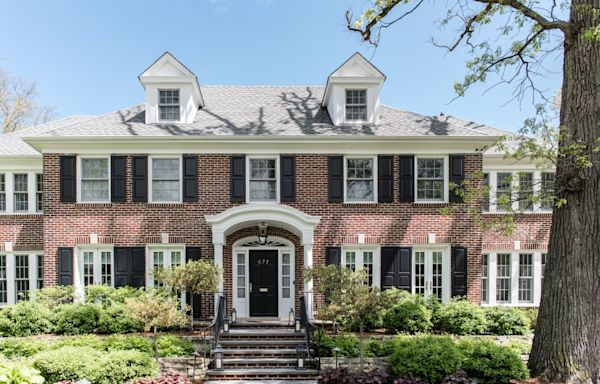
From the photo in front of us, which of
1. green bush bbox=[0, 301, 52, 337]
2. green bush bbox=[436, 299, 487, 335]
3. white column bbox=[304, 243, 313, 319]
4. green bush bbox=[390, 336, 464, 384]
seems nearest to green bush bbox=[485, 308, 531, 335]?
green bush bbox=[436, 299, 487, 335]

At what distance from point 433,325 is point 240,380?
5832mm

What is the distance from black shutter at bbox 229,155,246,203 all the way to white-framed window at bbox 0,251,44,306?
24.3 feet

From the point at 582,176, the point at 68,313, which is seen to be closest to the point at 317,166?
the point at 582,176

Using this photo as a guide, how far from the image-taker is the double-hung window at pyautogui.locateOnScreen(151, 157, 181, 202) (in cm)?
1259

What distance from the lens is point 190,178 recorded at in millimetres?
12523

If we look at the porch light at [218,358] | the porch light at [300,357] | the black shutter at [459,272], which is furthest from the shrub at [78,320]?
the black shutter at [459,272]

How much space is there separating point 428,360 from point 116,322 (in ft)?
27.3

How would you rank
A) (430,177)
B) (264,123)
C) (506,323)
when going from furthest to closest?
(264,123) → (430,177) → (506,323)

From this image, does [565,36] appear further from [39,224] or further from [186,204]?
[39,224]

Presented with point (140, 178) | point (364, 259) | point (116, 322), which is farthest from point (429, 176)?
point (116, 322)

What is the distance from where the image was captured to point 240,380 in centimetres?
909

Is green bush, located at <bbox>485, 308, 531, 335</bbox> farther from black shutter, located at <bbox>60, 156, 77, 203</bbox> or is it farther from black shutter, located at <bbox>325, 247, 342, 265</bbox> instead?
black shutter, located at <bbox>60, 156, 77, 203</bbox>

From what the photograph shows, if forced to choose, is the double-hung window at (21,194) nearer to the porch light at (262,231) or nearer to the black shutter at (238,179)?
the black shutter at (238,179)

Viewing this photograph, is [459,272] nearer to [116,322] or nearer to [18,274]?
[116,322]
